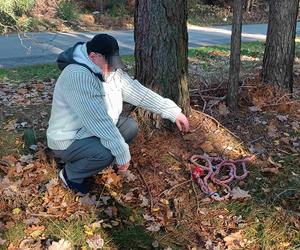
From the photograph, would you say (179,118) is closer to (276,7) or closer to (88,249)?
(88,249)

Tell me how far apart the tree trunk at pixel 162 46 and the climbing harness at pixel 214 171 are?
0.71 m

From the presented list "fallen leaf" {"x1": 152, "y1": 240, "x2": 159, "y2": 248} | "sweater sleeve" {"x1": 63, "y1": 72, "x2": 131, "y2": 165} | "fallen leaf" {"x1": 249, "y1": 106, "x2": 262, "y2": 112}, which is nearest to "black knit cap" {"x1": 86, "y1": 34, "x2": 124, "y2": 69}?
"sweater sleeve" {"x1": 63, "y1": 72, "x2": 131, "y2": 165}

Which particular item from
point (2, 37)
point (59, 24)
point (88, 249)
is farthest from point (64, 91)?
point (59, 24)

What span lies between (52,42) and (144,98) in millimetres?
10546

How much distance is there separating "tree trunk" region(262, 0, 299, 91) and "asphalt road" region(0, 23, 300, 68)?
322 cm

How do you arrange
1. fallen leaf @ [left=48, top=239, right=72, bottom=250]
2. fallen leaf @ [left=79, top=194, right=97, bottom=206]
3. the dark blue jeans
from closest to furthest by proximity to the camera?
fallen leaf @ [left=48, top=239, right=72, bottom=250] → the dark blue jeans → fallen leaf @ [left=79, top=194, right=97, bottom=206]

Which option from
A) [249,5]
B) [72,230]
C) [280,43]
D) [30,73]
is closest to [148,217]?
[72,230]

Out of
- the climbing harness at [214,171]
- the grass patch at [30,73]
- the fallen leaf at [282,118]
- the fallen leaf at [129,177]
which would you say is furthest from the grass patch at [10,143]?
the grass patch at [30,73]

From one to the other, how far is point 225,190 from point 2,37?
12.3 m

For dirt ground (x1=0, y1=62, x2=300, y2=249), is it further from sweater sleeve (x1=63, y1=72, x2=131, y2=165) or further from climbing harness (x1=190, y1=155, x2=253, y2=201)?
sweater sleeve (x1=63, y1=72, x2=131, y2=165)

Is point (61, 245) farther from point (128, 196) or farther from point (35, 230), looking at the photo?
point (128, 196)

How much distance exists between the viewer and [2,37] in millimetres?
14438

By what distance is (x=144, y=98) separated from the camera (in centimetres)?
402

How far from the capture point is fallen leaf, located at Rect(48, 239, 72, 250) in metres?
3.28
